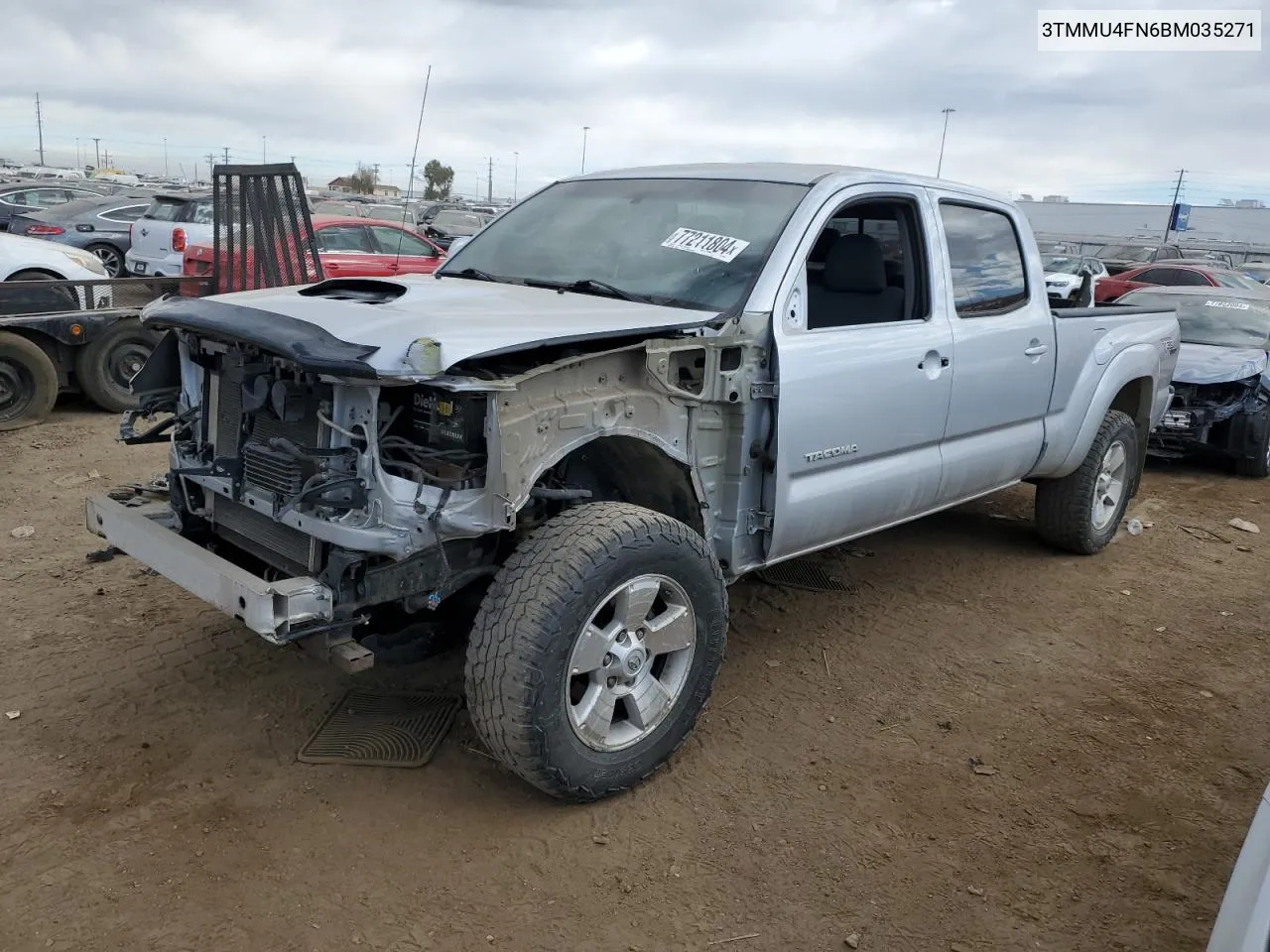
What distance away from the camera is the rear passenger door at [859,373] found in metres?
3.72

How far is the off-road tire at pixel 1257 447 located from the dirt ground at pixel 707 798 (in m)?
3.93

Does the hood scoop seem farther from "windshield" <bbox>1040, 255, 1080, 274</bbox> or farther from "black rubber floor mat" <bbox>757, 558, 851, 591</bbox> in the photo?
"windshield" <bbox>1040, 255, 1080, 274</bbox>

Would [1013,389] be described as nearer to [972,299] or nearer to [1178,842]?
[972,299]

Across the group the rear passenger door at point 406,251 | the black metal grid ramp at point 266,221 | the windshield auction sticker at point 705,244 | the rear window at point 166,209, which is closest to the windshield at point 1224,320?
the windshield auction sticker at point 705,244

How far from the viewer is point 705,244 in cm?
389

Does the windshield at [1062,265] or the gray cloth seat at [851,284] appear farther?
the windshield at [1062,265]

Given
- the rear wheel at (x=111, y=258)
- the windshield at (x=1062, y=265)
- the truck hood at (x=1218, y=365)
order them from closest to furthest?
1. the truck hood at (x=1218, y=365)
2. the rear wheel at (x=111, y=258)
3. the windshield at (x=1062, y=265)

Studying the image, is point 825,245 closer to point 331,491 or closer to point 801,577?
point 801,577

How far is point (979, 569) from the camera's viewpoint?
5.74 metres

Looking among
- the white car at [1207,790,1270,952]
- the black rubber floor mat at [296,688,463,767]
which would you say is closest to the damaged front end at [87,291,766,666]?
the black rubber floor mat at [296,688,463,767]

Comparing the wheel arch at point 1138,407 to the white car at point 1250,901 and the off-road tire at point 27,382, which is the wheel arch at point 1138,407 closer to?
the white car at point 1250,901

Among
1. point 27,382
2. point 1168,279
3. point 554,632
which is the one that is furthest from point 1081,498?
point 1168,279

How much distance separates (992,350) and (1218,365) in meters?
5.03

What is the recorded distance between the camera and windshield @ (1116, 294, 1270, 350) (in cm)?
905
